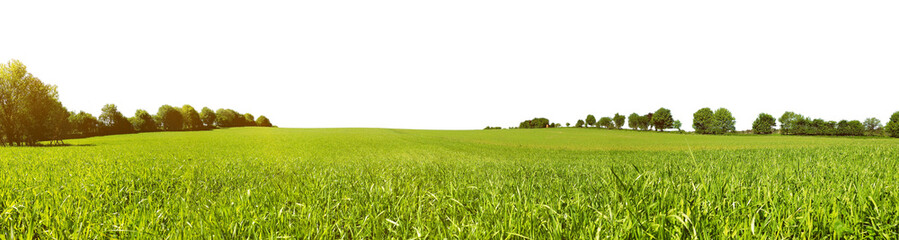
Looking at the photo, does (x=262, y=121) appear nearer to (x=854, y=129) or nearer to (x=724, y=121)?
(x=724, y=121)

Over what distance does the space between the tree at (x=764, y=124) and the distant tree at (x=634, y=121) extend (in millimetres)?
38834

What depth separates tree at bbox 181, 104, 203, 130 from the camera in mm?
95625

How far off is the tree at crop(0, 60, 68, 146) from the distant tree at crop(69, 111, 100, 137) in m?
58.9

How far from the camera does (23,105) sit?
30.2 m

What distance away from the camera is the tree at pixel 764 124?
109188 mm

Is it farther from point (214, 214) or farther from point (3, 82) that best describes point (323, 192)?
point (3, 82)

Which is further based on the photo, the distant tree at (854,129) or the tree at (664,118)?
the tree at (664,118)

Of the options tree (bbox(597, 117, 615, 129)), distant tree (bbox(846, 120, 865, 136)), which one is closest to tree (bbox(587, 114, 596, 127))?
tree (bbox(597, 117, 615, 129))

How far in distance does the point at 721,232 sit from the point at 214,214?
3990mm

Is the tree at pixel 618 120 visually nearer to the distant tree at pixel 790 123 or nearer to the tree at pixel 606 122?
the tree at pixel 606 122

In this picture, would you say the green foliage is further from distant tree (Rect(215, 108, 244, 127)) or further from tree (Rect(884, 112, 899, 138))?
distant tree (Rect(215, 108, 244, 127))

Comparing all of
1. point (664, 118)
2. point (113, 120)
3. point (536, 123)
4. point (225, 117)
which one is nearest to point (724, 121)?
point (664, 118)

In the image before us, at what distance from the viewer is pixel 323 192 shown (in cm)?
371

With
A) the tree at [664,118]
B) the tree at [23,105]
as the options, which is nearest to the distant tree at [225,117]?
the tree at [23,105]
